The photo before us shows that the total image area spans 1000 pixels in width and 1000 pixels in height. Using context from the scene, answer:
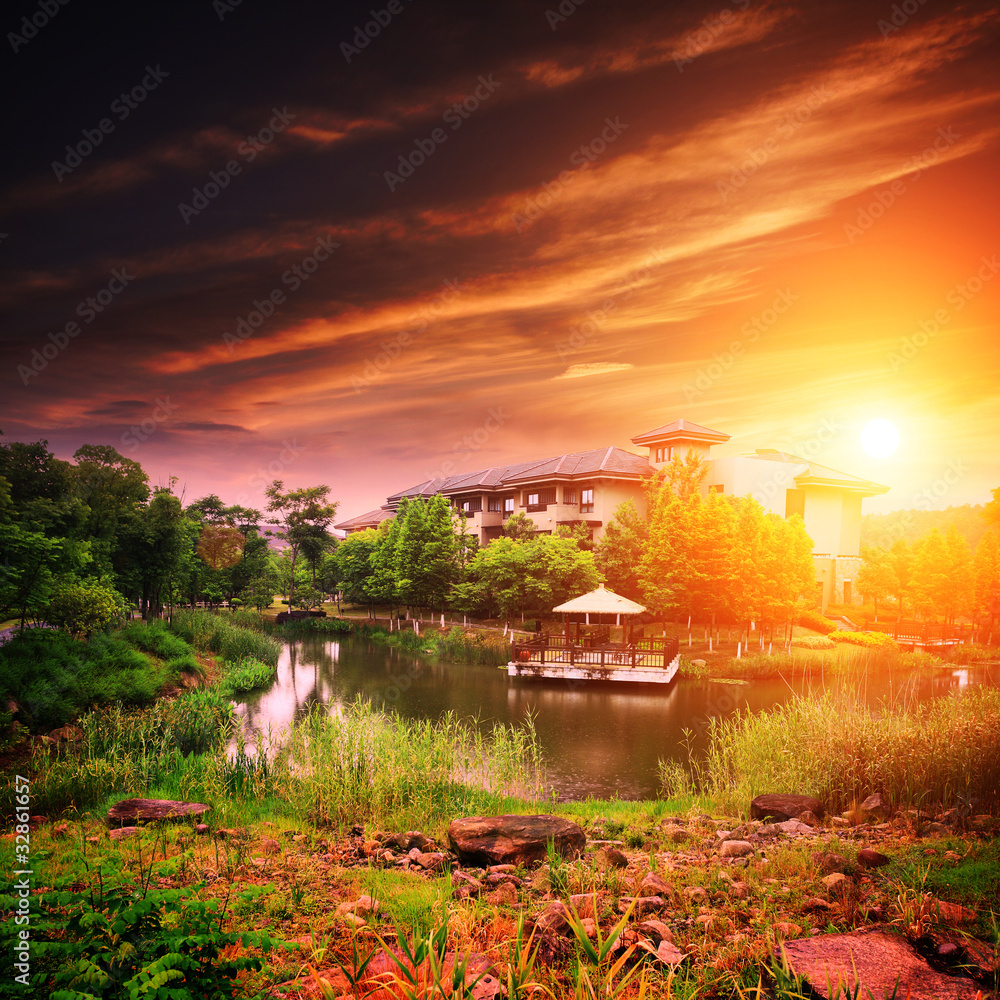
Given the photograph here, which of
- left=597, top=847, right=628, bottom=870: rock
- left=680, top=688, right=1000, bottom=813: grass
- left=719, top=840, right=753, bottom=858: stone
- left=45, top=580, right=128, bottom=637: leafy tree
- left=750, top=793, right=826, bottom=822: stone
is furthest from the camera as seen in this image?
left=45, top=580, right=128, bottom=637: leafy tree

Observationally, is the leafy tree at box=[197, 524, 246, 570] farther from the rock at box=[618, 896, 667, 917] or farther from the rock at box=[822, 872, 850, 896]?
the rock at box=[822, 872, 850, 896]

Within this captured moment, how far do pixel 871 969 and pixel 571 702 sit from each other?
526 inches

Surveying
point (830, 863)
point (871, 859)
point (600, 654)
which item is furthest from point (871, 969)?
point (600, 654)

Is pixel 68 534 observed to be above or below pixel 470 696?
above

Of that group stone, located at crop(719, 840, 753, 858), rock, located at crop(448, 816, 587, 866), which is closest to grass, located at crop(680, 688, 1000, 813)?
stone, located at crop(719, 840, 753, 858)

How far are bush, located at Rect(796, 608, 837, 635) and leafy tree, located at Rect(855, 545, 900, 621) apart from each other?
2593 millimetres

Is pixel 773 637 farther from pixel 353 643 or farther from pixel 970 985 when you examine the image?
pixel 970 985

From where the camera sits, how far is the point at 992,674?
19.2m

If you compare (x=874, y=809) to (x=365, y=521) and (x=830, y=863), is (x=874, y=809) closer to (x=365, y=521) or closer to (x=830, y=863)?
(x=830, y=863)

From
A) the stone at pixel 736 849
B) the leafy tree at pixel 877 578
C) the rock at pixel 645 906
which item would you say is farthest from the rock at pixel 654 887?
the leafy tree at pixel 877 578

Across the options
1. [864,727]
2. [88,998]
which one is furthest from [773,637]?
[88,998]

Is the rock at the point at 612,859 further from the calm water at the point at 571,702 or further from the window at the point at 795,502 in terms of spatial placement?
the window at the point at 795,502

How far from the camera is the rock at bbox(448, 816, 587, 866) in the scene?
549 cm

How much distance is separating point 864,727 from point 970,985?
5.84m
